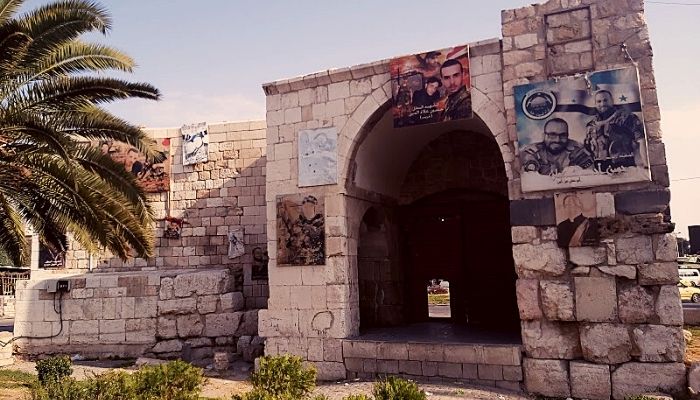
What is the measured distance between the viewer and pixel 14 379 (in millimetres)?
8922

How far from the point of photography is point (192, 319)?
35.9ft

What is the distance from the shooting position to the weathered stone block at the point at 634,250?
681 cm

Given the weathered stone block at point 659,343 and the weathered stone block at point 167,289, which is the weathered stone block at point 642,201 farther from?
the weathered stone block at point 167,289

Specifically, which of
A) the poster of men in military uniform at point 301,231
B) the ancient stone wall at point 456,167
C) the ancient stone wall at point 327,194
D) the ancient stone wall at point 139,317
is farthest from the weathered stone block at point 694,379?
the ancient stone wall at point 139,317

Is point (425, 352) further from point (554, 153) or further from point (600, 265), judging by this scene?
point (554, 153)

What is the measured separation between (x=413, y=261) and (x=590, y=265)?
5106 millimetres

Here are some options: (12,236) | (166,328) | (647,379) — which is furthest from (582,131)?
(166,328)

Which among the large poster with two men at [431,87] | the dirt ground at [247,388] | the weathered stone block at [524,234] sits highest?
the large poster with two men at [431,87]

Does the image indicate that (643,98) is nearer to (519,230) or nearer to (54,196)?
(519,230)

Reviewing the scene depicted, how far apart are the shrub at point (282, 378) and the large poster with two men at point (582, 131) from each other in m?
4.17

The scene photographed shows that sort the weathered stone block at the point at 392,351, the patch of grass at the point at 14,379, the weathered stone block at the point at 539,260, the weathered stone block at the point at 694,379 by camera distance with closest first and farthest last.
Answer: the weathered stone block at the point at 694,379
the weathered stone block at the point at 539,260
the weathered stone block at the point at 392,351
the patch of grass at the point at 14,379

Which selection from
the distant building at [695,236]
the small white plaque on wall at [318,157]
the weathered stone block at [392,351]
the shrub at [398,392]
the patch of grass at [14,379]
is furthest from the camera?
the distant building at [695,236]

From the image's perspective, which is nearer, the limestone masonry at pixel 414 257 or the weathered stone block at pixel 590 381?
the weathered stone block at pixel 590 381

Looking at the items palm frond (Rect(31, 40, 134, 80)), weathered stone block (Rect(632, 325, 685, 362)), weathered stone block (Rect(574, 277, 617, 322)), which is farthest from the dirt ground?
palm frond (Rect(31, 40, 134, 80))
